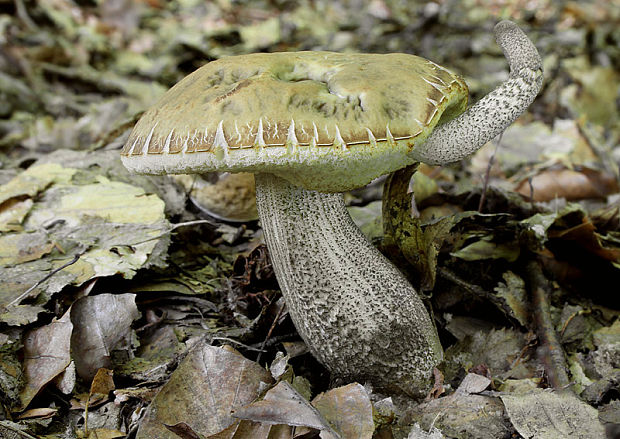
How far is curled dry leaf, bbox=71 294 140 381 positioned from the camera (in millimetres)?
1611

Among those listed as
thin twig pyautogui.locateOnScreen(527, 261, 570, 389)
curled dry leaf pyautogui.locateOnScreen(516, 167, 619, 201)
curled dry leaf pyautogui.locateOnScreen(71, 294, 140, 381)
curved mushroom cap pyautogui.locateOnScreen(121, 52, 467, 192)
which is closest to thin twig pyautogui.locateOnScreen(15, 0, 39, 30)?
curled dry leaf pyautogui.locateOnScreen(71, 294, 140, 381)

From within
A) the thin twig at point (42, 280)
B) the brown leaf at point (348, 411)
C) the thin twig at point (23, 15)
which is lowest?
the brown leaf at point (348, 411)

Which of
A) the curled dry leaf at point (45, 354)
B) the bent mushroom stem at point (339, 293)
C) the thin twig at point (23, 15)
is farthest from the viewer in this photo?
the thin twig at point (23, 15)

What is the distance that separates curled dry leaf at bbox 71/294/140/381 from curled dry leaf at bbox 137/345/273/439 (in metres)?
0.33

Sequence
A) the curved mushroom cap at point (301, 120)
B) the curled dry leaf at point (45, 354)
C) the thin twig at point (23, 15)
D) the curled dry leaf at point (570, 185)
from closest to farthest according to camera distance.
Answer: the curved mushroom cap at point (301, 120) < the curled dry leaf at point (45, 354) < the curled dry leaf at point (570, 185) < the thin twig at point (23, 15)

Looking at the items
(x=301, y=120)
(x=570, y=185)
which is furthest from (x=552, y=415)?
(x=570, y=185)

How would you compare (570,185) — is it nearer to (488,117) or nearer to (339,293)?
(488,117)

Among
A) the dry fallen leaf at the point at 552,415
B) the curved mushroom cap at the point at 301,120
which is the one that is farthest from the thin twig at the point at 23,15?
the dry fallen leaf at the point at 552,415

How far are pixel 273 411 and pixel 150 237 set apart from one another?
1.05 metres

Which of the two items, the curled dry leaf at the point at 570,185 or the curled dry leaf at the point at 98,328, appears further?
the curled dry leaf at the point at 570,185

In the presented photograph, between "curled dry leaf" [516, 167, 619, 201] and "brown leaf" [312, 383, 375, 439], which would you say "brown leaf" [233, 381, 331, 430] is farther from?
"curled dry leaf" [516, 167, 619, 201]

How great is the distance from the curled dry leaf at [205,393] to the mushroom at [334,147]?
294 mm

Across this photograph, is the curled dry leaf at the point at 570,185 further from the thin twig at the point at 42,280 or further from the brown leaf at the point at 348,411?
the thin twig at the point at 42,280

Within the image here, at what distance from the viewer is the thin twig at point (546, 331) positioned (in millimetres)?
1688
